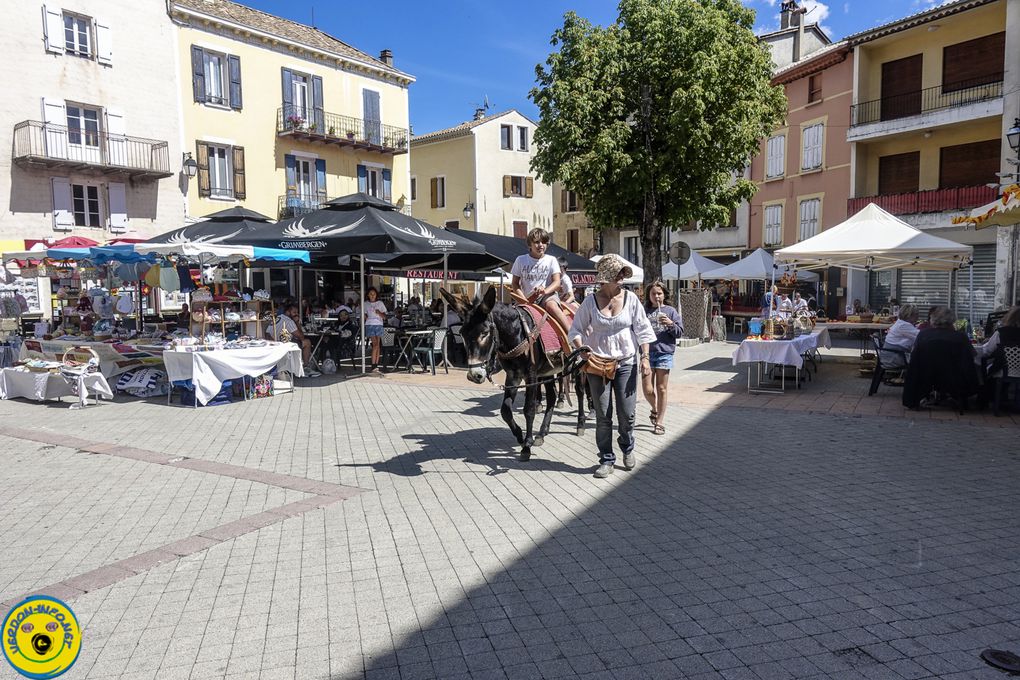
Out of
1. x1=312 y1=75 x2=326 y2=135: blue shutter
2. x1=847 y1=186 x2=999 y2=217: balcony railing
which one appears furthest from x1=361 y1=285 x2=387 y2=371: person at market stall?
x1=847 y1=186 x2=999 y2=217: balcony railing

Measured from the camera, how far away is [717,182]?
19.0m

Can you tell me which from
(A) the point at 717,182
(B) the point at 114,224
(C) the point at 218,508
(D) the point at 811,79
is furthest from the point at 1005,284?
(B) the point at 114,224

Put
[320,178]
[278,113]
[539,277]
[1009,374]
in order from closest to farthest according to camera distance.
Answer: [539,277]
[1009,374]
[278,113]
[320,178]

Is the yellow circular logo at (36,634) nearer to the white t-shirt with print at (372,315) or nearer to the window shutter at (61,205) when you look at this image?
the white t-shirt with print at (372,315)

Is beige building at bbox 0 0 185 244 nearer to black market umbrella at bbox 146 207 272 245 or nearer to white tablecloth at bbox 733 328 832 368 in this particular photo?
black market umbrella at bbox 146 207 272 245

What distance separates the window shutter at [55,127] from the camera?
20.1m

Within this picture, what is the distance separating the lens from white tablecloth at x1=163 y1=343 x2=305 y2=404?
9.84 meters

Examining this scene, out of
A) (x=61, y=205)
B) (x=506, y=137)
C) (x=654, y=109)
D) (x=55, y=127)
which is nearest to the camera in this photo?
(x=654, y=109)

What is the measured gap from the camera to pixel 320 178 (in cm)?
2714

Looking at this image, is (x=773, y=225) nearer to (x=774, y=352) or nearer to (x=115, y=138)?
(x=774, y=352)

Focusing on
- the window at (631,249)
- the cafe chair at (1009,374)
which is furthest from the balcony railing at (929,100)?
the cafe chair at (1009,374)

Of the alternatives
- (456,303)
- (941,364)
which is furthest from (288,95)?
(941,364)

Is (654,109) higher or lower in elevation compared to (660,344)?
higher

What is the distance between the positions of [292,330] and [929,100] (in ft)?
77.4
